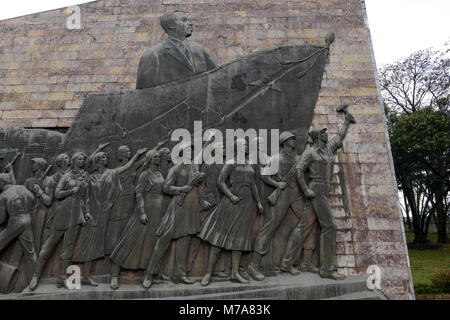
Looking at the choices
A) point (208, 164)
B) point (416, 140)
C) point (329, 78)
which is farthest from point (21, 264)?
point (416, 140)

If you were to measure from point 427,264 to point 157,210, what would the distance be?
1308 cm

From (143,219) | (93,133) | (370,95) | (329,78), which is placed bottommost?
(143,219)

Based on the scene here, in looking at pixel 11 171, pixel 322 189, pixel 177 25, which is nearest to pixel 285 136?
pixel 322 189

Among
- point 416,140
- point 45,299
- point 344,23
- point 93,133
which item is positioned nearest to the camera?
point 45,299

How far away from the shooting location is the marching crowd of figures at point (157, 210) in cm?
520

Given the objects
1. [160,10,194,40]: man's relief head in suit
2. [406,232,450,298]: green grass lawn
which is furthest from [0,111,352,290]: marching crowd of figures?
[406,232,450,298]: green grass lawn

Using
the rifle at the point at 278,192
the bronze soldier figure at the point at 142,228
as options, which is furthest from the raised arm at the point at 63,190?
the rifle at the point at 278,192

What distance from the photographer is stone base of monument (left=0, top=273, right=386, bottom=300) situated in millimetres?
4910

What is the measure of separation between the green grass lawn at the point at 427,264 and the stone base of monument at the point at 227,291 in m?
6.69

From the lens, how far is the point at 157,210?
17.5ft

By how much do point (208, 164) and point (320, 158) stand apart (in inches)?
75.0

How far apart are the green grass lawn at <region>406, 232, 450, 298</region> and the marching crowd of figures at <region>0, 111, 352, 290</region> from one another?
7.08 m

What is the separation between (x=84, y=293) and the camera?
16.4 feet

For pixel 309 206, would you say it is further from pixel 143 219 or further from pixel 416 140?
pixel 416 140
